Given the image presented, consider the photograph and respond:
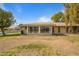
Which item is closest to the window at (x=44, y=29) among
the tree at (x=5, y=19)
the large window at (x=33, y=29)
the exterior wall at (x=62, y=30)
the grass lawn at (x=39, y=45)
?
the large window at (x=33, y=29)

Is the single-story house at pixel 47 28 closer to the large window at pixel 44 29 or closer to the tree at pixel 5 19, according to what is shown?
the large window at pixel 44 29

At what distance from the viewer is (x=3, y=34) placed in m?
9.30

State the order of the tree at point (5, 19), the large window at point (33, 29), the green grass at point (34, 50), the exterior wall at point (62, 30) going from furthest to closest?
1. the large window at point (33, 29)
2. the exterior wall at point (62, 30)
3. the tree at point (5, 19)
4. the green grass at point (34, 50)

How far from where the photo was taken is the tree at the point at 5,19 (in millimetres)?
9269

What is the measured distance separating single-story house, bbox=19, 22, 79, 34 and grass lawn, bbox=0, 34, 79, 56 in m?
0.21

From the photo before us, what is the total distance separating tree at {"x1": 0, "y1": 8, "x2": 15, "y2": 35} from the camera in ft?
30.4

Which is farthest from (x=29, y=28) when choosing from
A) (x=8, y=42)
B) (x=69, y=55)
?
(x=69, y=55)

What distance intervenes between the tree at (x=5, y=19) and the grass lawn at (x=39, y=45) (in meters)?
0.39

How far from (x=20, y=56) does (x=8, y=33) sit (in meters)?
0.85

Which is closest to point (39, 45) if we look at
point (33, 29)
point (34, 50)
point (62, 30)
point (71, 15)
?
point (34, 50)

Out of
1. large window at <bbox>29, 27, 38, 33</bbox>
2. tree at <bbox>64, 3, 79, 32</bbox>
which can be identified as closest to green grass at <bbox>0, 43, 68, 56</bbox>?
large window at <bbox>29, 27, 38, 33</bbox>

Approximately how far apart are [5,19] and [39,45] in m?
1.36

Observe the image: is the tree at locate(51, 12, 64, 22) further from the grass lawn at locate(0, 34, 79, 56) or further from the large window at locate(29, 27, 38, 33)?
the large window at locate(29, 27, 38, 33)

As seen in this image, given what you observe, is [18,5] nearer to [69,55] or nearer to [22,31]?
[22,31]
